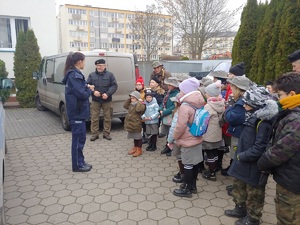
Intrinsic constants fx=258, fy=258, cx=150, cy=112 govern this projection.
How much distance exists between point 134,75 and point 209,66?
11.2 meters

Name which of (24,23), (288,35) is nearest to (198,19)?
(24,23)

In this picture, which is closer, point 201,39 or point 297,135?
point 297,135

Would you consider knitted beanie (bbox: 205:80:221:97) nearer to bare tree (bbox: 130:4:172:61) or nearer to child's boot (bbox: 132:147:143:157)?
child's boot (bbox: 132:147:143:157)

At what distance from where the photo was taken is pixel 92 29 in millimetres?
72375

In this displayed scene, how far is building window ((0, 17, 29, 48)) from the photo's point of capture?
37.6 ft

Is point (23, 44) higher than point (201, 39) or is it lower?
lower

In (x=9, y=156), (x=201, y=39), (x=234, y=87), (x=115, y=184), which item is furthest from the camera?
(x=201, y=39)

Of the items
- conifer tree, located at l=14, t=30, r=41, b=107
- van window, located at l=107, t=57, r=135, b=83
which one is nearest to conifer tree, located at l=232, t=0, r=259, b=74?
van window, located at l=107, t=57, r=135, b=83

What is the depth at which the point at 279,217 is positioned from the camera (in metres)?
2.42

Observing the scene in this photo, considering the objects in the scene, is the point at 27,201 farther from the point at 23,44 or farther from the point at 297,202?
the point at 23,44

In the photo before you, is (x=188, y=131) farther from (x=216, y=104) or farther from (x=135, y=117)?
(x=135, y=117)

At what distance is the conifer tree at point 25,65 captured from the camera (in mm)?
10602

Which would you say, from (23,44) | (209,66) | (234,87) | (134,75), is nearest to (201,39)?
(209,66)

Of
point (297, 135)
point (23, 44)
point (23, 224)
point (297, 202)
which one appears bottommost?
point (23, 224)
